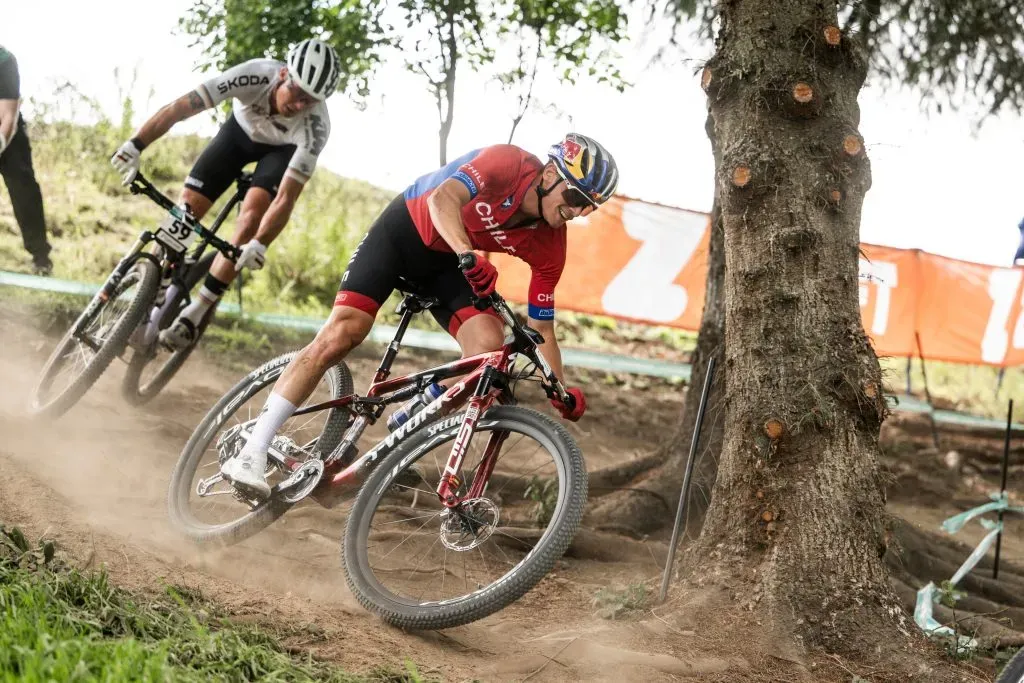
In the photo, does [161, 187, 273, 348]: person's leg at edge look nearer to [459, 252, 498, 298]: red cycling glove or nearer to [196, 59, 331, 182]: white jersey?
[196, 59, 331, 182]: white jersey

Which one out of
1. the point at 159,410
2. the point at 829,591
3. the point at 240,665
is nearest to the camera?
the point at 240,665

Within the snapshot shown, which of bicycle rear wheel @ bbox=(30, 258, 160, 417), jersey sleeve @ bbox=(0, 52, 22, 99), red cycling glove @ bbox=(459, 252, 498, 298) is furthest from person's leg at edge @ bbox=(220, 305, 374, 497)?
jersey sleeve @ bbox=(0, 52, 22, 99)

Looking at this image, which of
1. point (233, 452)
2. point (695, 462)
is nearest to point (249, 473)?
point (233, 452)

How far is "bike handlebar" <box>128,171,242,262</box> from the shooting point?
19.4ft

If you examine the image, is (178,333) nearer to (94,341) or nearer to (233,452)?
(94,341)

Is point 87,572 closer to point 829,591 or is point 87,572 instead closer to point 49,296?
point 829,591

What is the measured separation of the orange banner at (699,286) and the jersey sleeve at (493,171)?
17.6 ft

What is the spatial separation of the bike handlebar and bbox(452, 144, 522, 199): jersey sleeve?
8.02 feet

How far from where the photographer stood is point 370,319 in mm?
4551

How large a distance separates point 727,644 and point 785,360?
4.26 ft

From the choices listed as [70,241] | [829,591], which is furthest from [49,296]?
[829,591]

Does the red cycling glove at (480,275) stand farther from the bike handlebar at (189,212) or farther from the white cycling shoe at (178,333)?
the white cycling shoe at (178,333)

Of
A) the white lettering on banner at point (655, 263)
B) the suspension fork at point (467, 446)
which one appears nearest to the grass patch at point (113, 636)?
the suspension fork at point (467, 446)

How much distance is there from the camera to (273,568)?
473 centimetres
